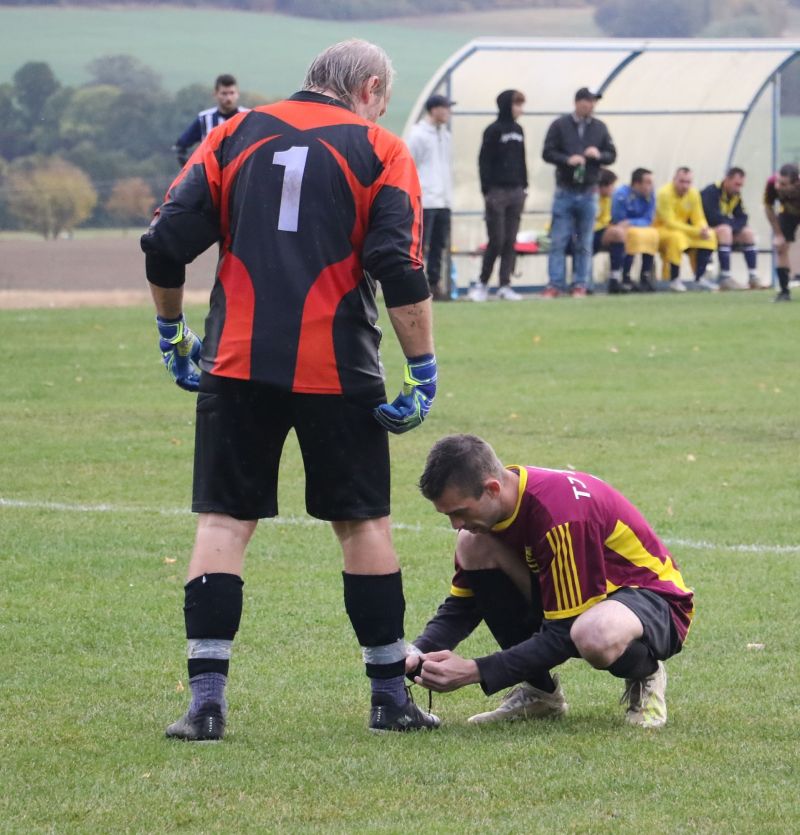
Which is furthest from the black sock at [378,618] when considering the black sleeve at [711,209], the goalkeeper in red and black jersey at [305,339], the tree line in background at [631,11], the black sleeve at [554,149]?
the tree line in background at [631,11]

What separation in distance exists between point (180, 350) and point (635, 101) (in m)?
21.3

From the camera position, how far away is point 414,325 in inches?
191

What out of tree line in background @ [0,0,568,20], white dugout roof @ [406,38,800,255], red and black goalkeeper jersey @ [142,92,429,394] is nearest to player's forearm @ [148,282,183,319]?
red and black goalkeeper jersey @ [142,92,429,394]

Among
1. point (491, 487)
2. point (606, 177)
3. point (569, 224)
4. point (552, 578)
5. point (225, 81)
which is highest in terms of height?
point (225, 81)

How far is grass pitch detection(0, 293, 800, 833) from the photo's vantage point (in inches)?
164

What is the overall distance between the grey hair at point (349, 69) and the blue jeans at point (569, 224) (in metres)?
15.1

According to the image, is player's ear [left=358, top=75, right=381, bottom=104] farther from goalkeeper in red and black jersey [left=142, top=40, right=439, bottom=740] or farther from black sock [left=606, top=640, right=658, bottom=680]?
black sock [left=606, top=640, right=658, bottom=680]

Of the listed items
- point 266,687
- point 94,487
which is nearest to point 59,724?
point 266,687

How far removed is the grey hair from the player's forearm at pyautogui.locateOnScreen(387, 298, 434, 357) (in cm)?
64

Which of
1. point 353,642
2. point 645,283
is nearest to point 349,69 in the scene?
point 353,642

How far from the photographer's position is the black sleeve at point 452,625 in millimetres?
5230

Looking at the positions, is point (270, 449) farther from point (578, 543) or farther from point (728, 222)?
point (728, 222)

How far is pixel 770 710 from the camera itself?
5090mm

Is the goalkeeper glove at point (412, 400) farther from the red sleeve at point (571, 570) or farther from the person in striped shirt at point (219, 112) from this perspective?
the person in striped shirt at point (219, 112)
